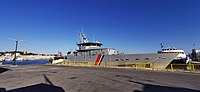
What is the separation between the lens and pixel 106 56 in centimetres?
3447

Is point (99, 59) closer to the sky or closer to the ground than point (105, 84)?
closer to the sky

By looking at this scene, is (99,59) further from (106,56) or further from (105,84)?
(105,84)

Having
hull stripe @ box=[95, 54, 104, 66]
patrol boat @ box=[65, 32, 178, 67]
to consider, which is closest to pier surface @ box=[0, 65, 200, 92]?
patrol boat @ box=[65, 32, 178, 67]

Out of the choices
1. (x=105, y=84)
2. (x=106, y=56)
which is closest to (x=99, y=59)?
(x=106, y=56)

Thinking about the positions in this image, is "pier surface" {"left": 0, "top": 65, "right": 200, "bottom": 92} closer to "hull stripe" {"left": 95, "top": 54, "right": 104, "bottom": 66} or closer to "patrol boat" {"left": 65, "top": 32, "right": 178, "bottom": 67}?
"patrol boat" {"left": 65, "top": 32, "right": 178, "bottom": 67}

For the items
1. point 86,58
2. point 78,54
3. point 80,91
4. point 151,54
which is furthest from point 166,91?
point 78,54

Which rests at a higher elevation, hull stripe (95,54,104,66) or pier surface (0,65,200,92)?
hull stripe (95,54,104,66)

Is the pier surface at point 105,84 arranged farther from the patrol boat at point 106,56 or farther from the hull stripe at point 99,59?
the hull stripe at point 99,59

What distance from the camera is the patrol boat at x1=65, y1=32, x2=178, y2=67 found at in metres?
28.4

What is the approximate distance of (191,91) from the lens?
8.30 meters

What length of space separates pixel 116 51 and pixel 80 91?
29.6m

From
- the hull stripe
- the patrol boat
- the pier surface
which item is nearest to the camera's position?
the pier surface

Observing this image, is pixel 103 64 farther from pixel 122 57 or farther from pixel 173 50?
pixel 173 50

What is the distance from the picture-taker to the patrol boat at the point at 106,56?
28.4 metres
